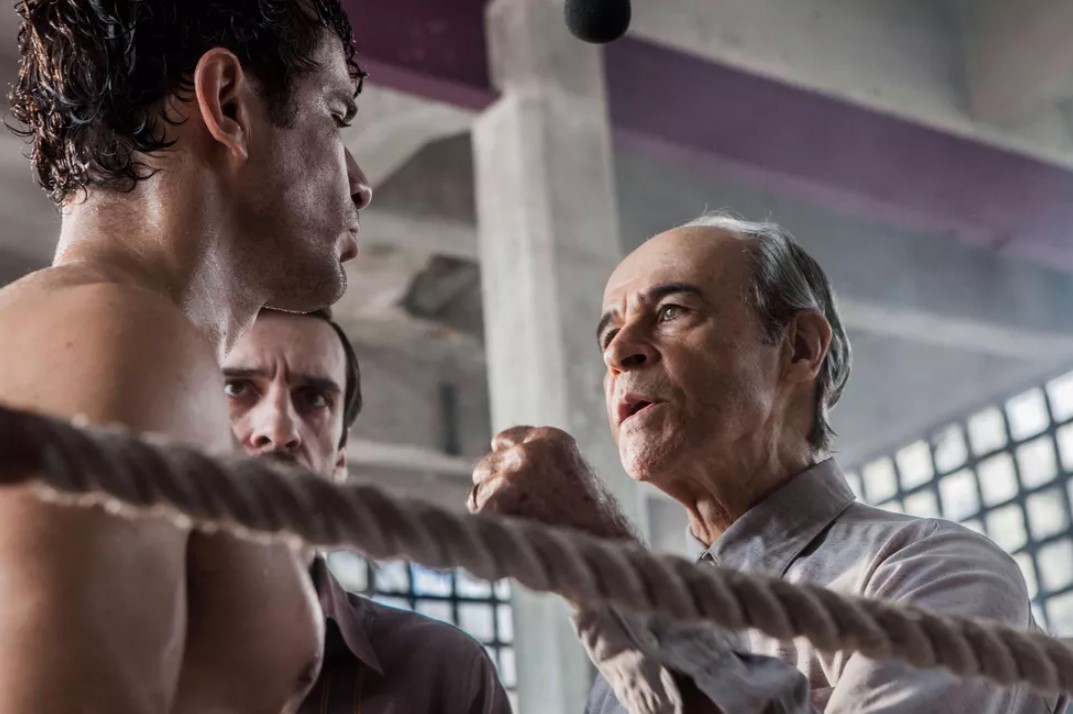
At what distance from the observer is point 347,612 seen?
8.12 ft

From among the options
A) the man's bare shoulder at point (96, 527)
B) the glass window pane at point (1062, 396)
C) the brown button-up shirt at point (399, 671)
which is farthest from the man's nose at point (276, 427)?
the glass window pane at point (1062, 396)

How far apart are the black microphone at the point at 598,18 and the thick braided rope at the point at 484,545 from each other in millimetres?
1199

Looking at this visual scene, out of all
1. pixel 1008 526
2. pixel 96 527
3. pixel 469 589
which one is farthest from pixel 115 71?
pixel 469 589

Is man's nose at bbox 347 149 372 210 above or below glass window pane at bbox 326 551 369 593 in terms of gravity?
above

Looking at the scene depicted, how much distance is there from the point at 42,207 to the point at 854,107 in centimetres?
386

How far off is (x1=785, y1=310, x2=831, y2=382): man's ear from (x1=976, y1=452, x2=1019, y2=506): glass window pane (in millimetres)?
8552

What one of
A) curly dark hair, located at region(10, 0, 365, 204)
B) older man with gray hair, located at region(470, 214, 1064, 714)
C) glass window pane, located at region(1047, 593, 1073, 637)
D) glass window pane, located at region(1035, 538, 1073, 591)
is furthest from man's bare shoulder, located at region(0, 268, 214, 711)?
glass window pane, located at region(1035, 538, 1073, 591)

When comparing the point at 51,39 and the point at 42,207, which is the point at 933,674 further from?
the point at 42,207

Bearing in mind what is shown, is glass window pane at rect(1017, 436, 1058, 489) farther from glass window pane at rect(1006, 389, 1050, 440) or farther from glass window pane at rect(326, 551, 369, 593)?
glass window pane at rect(326, 551, 369, 593)

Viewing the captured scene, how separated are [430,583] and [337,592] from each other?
9397 millimetres

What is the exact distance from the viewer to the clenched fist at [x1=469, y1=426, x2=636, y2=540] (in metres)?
1.58

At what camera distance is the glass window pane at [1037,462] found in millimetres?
10672

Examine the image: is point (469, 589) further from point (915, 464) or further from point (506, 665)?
point (915, 464)

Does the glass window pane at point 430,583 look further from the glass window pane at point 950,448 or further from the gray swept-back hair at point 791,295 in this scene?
the gray swept-back hair at point 791,295
